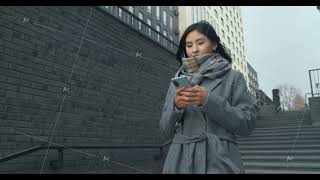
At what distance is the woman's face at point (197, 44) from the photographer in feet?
4.99

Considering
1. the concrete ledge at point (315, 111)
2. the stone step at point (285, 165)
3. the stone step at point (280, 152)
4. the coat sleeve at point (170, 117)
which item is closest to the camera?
the coat sleeve at point (170, 117)

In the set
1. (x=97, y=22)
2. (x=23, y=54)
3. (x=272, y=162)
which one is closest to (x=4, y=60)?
(x=23, y=54)

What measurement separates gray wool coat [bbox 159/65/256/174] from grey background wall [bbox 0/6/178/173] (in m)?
4.97

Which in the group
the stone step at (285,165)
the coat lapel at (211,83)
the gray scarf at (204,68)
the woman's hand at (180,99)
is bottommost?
the stone step at (285,165)

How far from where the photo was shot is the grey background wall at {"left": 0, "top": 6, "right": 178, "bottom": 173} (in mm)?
6266

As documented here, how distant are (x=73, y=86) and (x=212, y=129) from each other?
6576mm

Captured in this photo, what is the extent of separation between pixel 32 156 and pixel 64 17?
303 cm

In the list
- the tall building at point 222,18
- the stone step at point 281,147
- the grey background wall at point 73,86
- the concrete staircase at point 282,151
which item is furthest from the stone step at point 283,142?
the grey background wall at point 73,86

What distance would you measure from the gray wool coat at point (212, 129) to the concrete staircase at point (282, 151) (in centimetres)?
473

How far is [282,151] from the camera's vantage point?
696 cm

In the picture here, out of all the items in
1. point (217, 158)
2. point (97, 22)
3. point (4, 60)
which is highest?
point (97, 22)

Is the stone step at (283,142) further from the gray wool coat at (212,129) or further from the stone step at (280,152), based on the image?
the gray wool coat at (212,129)

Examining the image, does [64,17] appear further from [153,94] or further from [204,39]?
[204,39]

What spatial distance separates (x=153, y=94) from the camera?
10820mm
